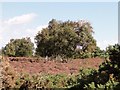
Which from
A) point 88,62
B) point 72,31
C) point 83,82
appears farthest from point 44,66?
point 72,31

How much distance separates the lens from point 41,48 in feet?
186

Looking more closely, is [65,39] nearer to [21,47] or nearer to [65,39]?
[65,39]

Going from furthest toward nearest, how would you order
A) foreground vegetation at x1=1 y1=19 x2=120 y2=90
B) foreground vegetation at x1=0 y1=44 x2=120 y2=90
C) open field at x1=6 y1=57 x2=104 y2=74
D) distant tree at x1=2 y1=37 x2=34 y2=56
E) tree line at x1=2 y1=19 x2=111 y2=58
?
distant tree at x1=2 y1=37 x2=34 y2=56 < tree line at x1=2 y1=19 x2=111 y2=58 < open field at x1=6 y1=57 x2=104 y2=74 < foreground vegetation at x1=1 y1=19 x2=120 y2=90 < foreground vegetation at x1=0 y1=44 x2=120 y2=90

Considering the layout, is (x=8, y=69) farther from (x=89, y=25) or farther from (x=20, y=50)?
(x=20, y=50)

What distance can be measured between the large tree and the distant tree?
383 inches

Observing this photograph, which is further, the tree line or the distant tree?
the distant tree

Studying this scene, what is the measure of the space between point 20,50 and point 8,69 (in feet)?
175

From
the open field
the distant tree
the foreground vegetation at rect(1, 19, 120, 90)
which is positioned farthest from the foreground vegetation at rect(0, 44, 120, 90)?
the distant tree

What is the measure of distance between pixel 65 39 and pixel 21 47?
16998 millimetres

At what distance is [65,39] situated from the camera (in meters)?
54.3

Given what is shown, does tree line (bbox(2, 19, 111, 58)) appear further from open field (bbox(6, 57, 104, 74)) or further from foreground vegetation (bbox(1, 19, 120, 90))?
open field (bbox(6, 57, 104, 74))

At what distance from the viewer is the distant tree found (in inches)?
2633

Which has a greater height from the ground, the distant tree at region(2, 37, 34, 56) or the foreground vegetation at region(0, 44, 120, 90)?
the distant tree at region(2, 37, 34, 56)

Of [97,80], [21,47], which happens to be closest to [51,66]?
[97,80]
